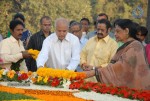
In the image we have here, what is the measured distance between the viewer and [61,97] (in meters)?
10.7

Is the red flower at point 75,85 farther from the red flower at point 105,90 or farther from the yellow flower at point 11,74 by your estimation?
the yellow flower at point 11,74

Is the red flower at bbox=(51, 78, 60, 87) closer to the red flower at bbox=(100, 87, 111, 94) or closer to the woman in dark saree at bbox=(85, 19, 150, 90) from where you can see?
the woman in dark saree at bbox=(85, 19, 150, 90)

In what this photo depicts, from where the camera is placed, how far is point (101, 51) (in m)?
13.7

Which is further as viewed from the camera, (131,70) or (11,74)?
(11,74)

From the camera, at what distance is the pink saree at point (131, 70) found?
39.5 feet

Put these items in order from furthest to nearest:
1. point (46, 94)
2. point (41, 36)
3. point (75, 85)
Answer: point (41, 36) < point (75, 85) < point (46, 94)

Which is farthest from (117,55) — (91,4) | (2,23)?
(91,4)

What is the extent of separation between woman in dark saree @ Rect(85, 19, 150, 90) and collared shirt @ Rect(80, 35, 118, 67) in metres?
1.37

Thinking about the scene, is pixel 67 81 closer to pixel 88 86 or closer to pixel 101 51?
pixel 88 86

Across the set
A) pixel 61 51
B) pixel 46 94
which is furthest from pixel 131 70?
pixel 61 51

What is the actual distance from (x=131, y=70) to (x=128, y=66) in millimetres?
99

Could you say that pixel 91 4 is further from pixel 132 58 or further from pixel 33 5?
pixel 132 58

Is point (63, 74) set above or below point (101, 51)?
below

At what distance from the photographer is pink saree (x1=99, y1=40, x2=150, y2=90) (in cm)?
1204
